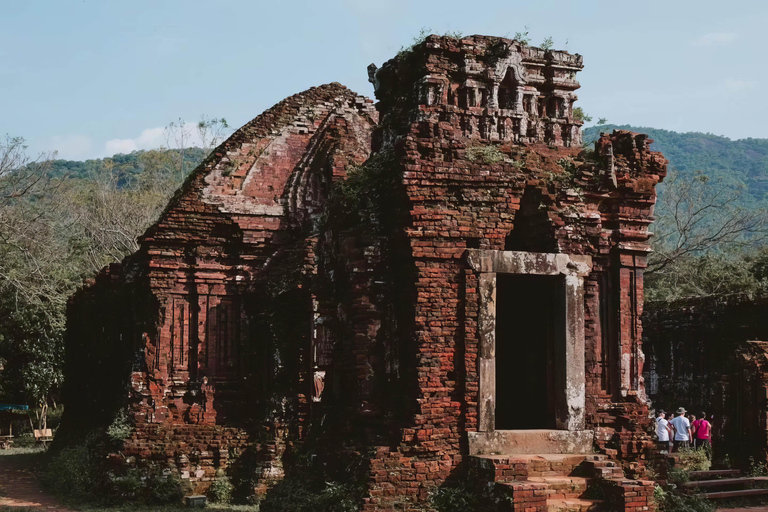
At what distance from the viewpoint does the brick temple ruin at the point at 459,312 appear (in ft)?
33.2

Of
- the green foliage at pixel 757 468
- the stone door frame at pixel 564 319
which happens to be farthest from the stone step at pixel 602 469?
the green foliage at pixel 757 468

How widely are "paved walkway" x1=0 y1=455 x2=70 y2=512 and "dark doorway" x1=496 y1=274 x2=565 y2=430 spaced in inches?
231

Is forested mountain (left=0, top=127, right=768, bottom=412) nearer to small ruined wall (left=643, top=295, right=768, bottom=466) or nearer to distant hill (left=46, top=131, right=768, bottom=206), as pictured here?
small ruined wall (left=643, top=295, right=768, bottom=466)

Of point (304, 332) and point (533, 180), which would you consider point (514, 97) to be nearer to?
point (533, 180)

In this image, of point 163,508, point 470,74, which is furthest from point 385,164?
point 163,508

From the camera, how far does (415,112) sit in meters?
11.3

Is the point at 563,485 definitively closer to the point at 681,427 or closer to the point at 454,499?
the point at 454,499

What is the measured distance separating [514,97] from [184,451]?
22.6 feet

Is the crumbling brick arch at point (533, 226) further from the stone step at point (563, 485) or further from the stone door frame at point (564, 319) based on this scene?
the stone step at point (563, 485)

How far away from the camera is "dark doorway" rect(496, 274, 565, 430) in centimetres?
1100

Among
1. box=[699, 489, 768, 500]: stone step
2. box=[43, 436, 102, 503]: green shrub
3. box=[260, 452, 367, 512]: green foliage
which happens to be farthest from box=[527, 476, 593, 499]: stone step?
box=[43, 436, 102, 503]: green shrub

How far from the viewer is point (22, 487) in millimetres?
16031

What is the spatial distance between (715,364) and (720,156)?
373 feet

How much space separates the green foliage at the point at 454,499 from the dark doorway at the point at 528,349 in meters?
1.61
